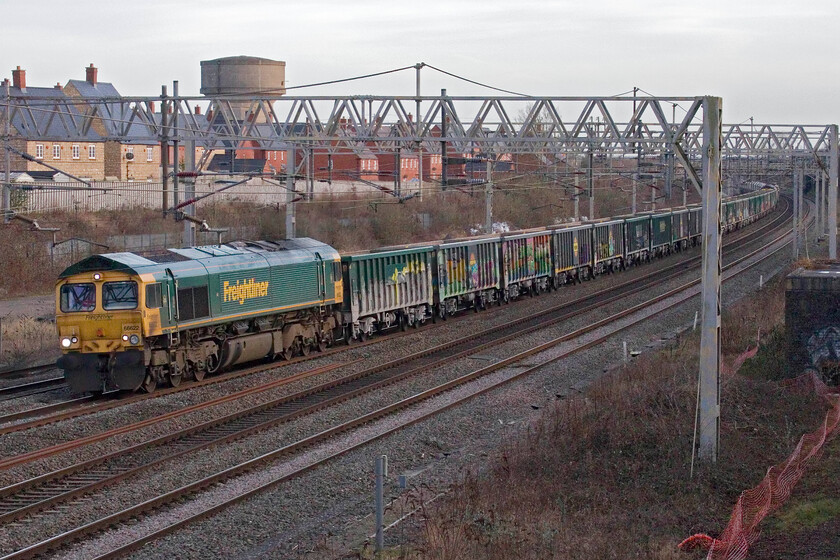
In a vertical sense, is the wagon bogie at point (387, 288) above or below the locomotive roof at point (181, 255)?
below

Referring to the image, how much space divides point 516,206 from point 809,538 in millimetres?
58681

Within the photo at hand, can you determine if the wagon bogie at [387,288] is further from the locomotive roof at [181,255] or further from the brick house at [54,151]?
the brick house at [54,151]

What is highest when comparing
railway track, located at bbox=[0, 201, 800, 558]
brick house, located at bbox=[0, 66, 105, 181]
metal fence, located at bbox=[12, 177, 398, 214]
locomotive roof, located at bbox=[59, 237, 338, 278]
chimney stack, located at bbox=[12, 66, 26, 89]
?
chimney stack, located at bbox=[12, 66, 26, 89]

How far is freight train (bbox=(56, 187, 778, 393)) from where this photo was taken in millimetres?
18203

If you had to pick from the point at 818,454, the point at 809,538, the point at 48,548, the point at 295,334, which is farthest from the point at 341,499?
the point at 295,334

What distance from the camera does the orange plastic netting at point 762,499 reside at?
931 centimetres

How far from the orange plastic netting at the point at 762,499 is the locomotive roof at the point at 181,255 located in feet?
38.3

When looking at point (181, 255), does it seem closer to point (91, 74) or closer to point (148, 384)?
point (148, 384)

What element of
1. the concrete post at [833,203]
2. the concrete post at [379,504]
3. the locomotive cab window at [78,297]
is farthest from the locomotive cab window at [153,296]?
the concrete post at [833,203]

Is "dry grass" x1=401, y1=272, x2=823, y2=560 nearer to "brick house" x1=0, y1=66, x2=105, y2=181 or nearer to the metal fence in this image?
the metal fence

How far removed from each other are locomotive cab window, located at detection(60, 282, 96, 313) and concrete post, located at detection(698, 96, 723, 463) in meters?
11.1

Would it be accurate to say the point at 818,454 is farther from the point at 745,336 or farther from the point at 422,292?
the point at 422,292

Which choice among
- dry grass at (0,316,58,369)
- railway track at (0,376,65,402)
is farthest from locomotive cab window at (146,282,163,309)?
dry grass at (0,316,58,369)

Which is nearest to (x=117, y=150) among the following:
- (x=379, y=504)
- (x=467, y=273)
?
(x=467, y=273)
